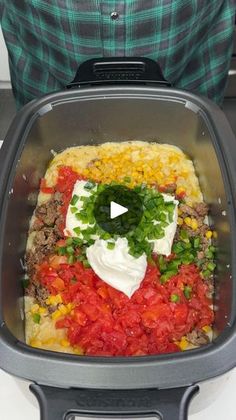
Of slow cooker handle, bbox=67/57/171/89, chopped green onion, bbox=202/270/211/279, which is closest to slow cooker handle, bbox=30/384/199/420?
chopped green onion, bbox=202/270/211/279

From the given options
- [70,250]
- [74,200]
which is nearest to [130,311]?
[70,250]

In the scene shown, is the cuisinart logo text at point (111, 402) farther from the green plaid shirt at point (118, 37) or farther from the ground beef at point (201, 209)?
the green plaid shirt at point (118, 37)

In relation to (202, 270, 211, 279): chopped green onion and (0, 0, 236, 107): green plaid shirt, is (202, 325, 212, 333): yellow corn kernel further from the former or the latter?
(0, 0, 236, 107): green plaid shirt

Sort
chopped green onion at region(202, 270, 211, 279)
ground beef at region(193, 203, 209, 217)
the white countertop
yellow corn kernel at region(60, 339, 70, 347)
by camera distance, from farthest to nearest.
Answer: ground beef at region(193, 203, 209, 217) < chopped green onion at region(202, 270, 211, 279) < yellow corn kernel at region(60, 339, 70, 347) < the white countertop

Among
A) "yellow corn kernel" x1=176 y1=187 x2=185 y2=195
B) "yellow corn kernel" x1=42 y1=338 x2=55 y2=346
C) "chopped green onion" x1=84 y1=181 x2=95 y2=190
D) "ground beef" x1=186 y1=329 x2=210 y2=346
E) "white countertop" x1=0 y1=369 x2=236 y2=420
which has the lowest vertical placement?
"white countertop" x1=0 y1=369 x2=236 y2=420

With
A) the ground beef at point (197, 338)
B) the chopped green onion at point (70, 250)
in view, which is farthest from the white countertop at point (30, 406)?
the chopped green onion at point (70, 250)

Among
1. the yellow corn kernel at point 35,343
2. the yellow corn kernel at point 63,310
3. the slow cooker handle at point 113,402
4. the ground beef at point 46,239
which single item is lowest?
the yellow corn kernel at point 35,343

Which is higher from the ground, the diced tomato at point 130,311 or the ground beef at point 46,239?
the ground beef at point 46,239
